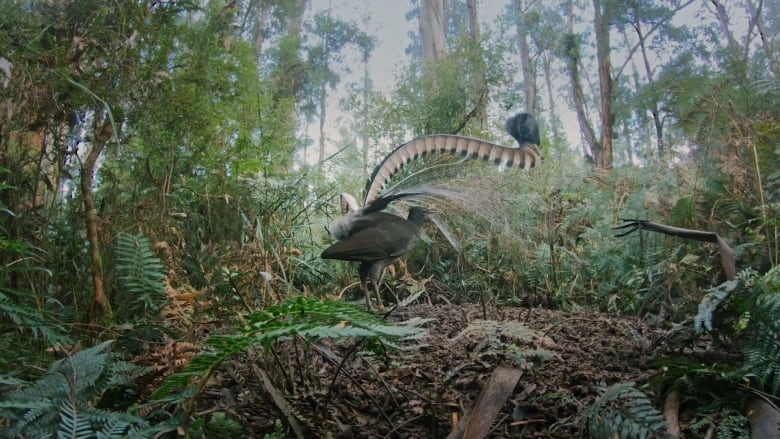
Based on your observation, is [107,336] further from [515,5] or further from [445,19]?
[515,5]

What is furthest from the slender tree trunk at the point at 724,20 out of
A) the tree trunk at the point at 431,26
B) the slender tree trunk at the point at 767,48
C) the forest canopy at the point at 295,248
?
the tree trunk at the point at 431,26

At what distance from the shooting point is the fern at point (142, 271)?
129 centimetres

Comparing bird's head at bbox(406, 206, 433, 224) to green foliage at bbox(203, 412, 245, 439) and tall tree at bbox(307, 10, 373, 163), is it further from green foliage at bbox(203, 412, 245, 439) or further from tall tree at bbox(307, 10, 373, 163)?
tall tree at bbox(307, 10, 373, 163)

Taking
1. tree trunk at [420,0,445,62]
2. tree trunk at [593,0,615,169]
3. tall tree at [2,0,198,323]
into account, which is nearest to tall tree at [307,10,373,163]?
tree trunk at [420,0,445,62]

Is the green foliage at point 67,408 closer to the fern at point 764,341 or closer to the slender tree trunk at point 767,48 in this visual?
the fern at point 764,341

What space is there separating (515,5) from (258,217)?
249 inches

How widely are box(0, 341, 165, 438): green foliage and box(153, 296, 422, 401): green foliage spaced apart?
3.0 inches

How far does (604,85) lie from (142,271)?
15.8 ft

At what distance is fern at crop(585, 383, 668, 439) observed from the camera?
692 mm

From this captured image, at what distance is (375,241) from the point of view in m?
1.76

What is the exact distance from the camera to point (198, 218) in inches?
74.2

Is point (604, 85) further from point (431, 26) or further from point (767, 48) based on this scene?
point (767, 48)

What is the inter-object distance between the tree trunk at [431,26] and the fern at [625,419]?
15.1 ft

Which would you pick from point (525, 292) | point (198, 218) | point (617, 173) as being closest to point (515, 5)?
point (617, 173)
